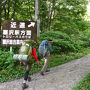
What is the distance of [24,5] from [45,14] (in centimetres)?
302

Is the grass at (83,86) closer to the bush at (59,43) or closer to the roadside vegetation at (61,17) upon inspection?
the bush at (59,43)

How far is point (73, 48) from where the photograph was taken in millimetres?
10562

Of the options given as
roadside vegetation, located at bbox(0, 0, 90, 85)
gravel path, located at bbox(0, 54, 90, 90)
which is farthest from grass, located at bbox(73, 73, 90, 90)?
roadside vegetation, located at bbox(0, 0, 90, 85)

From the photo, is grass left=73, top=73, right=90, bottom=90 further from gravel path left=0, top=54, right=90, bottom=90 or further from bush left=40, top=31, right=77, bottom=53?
bush left=40, top=31, right=77, bottom=53

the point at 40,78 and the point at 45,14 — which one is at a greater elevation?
the point at 45,14

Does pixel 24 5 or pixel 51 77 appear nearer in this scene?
pixel 51 77

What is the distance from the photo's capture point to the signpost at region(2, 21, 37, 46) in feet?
24.8

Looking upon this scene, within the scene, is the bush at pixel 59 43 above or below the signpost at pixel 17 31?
below

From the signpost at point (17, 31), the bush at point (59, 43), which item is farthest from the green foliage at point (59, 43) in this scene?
the signpost at point (17, 31)

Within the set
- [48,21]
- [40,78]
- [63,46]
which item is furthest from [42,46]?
[48,21]

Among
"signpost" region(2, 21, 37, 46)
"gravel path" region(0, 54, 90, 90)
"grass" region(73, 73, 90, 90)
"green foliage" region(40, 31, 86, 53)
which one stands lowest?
"gravel path" region(0, 54, 90, 90)

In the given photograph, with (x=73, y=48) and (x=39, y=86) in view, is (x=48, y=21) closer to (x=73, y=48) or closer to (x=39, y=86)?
(x=73, y=48)

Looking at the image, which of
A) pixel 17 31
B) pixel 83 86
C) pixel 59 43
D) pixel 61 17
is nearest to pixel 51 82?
pixel 83 86

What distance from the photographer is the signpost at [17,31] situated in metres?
7.57
